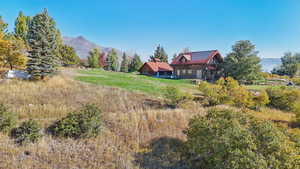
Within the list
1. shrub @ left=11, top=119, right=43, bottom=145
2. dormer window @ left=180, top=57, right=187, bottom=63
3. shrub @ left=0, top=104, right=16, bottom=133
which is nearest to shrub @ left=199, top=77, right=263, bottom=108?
shrub @ left=11, top=119, right=43, bottom=145

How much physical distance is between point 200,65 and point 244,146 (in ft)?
76.5

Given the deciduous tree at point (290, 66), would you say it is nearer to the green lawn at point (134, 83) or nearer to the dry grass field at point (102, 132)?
the green lawn at point (134, 83)

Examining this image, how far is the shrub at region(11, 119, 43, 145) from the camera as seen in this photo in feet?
17.5

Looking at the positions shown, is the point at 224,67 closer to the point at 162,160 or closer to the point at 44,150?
the point at 162,160

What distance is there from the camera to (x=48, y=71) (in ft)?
42.1

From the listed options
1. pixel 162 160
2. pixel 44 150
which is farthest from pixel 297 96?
pixel 44 150

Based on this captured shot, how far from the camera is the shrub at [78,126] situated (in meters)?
5.94

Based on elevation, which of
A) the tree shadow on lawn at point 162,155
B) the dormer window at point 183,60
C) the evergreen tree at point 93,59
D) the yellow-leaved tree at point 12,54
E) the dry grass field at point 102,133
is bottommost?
the tree shadow on lawn at point 162,155

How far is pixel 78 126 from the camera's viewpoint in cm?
605

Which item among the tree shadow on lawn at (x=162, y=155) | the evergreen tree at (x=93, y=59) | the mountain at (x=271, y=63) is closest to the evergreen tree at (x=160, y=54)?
the evergreen tree at (x=93, y=59)

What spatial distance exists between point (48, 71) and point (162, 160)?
Result: 12.9 metres

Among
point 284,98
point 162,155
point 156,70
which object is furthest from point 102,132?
point 156,70

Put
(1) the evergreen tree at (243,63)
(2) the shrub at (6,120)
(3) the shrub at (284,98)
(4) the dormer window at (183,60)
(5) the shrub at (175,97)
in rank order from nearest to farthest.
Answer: (2) the shrub at (6,120) → (5) the shrub at (175,97) → (3) the shrub at (284,98) → (1) the evergreen tree at (243,63) → (4) the dormer window at (183,60)

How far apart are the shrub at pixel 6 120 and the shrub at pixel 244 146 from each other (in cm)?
730
